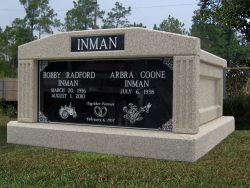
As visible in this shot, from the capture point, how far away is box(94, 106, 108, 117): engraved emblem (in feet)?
21.2

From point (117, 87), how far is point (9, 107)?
30.2 ft

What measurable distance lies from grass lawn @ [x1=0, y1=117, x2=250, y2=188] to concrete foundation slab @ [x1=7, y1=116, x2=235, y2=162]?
0.15 m

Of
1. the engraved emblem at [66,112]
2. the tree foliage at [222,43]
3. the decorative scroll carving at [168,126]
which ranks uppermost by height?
the tree foliage at [222,43]

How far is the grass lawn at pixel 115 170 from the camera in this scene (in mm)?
4527

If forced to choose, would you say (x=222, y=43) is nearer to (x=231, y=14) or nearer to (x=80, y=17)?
(x=80, y=17)

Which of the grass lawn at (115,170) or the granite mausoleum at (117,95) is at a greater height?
the granite mausoleum at (117,95)

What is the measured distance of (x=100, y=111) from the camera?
6516 millimetres

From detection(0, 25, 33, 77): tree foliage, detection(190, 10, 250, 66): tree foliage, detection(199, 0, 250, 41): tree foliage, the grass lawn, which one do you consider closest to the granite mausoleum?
the grass lawn

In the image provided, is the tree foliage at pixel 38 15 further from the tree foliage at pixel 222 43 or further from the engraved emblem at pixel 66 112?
the engraved emblem at pixel 66 112

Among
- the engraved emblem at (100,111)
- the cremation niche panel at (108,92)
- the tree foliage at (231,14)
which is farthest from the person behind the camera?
the tree foliage at (231,14)

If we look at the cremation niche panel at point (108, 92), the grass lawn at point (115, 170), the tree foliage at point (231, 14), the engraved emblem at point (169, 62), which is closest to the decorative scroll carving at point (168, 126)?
the cremation niche panel at point (108, 92)

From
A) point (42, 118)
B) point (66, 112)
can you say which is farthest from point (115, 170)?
point (42, 118)

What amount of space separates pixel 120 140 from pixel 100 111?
0.78m

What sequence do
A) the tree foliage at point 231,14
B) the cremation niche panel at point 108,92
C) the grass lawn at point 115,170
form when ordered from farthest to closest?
1. the tree foliage at point 231,14
2. the cremation niche panel at point 108,92
3. the grass lawn at point 115,170
